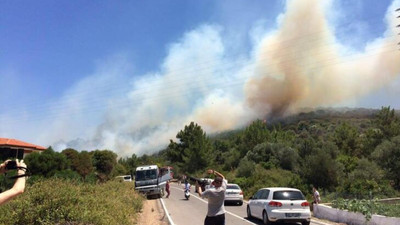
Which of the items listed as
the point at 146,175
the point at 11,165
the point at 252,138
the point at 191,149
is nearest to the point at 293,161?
the point at 252,138

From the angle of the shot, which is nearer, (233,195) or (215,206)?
(215,206)

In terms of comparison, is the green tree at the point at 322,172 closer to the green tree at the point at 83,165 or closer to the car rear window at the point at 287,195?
the car rear window at the point at 287,195

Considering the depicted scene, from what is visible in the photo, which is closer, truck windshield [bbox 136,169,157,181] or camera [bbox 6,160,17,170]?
camera [bbox 6,160,17,170]

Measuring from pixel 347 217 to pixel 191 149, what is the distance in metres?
67.3

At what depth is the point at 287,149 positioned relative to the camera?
52.7 meters

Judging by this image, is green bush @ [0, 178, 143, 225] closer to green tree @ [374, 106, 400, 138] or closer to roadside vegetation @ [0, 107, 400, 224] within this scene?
roadside vegetation @ [0, 107, 400, 224]

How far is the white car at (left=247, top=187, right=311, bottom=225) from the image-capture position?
44.2 ft

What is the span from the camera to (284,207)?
13586 millimetres

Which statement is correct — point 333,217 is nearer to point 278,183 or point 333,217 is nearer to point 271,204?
point 271,204

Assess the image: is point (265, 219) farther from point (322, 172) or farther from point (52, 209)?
point (322, 172)

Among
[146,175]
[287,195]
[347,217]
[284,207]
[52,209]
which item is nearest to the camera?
[52,209]

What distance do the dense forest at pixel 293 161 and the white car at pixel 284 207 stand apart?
6.36 meters

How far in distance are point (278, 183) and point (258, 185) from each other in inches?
105

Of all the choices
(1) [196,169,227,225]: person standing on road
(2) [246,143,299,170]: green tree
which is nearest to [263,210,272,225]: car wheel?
(1) [196,169,227,225]: person standing on road
